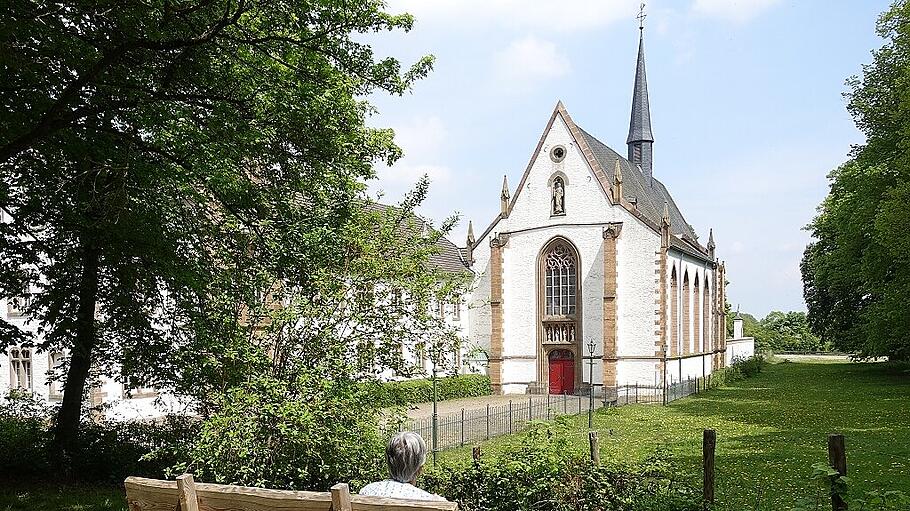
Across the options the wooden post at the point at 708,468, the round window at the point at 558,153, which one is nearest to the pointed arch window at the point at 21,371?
the wooden post at the point at 708,468

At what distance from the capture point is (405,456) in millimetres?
4180

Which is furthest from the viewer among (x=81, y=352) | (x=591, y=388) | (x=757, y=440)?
(x=591, y=388)

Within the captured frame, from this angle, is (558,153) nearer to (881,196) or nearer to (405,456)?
(881,196)

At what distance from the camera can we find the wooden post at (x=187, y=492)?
429 cm

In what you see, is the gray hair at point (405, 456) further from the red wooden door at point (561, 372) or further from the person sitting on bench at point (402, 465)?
the red wooden door at point (561, 372)

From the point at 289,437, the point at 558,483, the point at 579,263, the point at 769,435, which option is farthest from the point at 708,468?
the point at 579,263

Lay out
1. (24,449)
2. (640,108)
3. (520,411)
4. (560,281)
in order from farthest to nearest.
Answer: (640,108) → (560,281) → (520,411) → (24,449)

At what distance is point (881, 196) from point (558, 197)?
1416 cm

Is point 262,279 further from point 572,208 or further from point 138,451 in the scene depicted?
point 572,208

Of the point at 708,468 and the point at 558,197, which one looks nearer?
the point at 708,468

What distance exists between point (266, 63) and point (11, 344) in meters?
6.38

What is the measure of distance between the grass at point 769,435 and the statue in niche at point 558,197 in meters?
10.9

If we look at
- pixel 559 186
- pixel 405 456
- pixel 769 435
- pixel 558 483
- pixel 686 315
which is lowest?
pixel 769 435

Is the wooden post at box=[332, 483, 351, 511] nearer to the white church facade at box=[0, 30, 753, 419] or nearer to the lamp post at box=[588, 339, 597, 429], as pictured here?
the lamp post at box=[588, 339, 597, 429]
